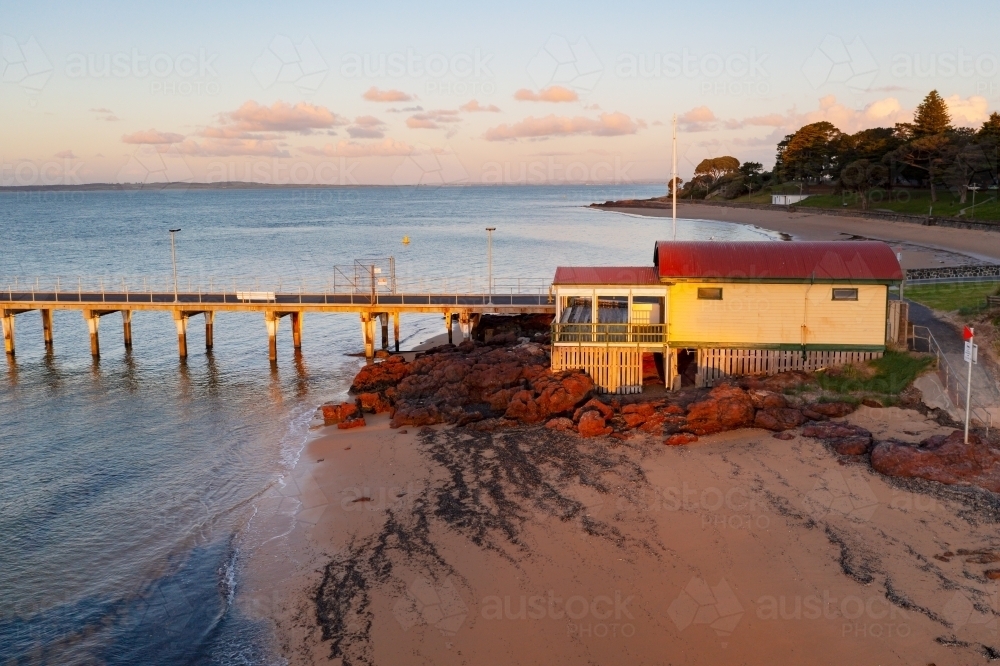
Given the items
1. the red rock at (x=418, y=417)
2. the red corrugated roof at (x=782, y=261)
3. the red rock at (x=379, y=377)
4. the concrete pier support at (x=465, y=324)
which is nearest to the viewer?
the red rock at (x=418, y=417)

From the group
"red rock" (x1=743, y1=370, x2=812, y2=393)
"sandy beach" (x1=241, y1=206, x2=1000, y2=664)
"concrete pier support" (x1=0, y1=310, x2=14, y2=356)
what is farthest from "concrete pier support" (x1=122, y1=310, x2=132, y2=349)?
"red rock" (x1=743, y1=370, x2=812, y2=393)

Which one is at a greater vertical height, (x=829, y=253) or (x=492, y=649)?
(x=829, y=253)

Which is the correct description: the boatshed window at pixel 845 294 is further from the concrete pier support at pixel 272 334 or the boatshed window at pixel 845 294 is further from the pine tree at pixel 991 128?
the pine tree at pixel 991 128

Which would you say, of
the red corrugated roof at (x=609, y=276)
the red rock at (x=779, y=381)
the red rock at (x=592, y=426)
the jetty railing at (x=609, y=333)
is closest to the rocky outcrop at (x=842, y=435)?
the red rock at (x=779, y=381)

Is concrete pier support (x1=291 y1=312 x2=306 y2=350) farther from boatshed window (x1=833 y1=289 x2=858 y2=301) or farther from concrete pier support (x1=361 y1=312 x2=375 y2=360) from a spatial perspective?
boatshed window (x1=833 y1=289 x2=858 y2=301)

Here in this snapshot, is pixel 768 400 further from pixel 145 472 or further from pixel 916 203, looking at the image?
pixel 916 203

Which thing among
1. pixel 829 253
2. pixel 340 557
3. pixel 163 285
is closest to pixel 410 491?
pixel 340 557

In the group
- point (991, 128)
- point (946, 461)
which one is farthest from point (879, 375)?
point (991, 128)

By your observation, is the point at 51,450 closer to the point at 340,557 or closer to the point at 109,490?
the point at 109,490
